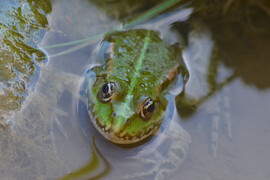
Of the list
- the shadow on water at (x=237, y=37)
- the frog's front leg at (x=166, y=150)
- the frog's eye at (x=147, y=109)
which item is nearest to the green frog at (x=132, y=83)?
the frog's eye at (x=147, y=109)

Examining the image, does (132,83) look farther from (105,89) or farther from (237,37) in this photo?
(237,37)

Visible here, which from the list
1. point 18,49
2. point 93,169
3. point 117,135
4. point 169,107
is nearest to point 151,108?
point 117,135

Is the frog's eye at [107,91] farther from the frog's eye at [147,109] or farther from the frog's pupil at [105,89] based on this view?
the frog's eye at [147,109]

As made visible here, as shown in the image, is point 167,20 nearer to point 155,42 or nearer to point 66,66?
point 155,42

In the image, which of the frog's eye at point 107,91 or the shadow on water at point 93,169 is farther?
the frog's eye at point 107,91

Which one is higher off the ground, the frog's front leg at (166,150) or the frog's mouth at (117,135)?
the frog's mouth at (117,135)

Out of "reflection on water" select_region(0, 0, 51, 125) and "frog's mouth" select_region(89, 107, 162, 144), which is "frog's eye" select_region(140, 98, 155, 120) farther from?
"reflection on water" select_region(0, 0, 51, 125)
